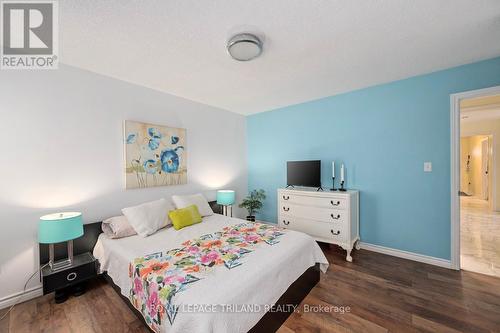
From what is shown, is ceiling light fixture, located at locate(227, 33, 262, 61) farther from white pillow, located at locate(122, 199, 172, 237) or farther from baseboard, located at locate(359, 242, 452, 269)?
baseboard, located at locate(359, 242, 452, 269)

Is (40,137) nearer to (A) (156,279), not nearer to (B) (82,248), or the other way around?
(B) (82,248)

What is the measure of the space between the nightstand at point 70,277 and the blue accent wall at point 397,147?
332cm

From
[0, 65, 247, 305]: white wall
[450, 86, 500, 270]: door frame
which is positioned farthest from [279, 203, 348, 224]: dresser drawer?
[0, 65, 247, 305]: white wall

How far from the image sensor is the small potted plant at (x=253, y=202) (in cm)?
392

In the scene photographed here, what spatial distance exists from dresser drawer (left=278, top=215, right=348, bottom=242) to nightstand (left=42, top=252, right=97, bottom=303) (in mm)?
2561

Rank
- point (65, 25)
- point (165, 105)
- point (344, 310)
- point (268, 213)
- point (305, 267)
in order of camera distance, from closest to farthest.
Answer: point (65, 25) → point (344, 310) → point (305, 267) → point (165, 105) → point (268, 213)

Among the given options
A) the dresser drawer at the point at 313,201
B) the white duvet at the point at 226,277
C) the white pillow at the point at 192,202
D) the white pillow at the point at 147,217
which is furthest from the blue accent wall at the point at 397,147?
the white pillow at the point at 147,217

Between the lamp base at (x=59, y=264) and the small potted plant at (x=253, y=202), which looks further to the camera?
the small potted plant at (x=253, y=202)

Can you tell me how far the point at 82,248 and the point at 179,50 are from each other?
2.40 m

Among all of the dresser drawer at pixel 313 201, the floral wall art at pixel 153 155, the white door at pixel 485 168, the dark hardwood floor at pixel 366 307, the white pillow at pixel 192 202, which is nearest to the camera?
the dark hardwood floor at pixel 366 307

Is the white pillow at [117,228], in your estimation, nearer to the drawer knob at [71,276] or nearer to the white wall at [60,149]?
the white wall at [60,149]

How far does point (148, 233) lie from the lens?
2.28 meters

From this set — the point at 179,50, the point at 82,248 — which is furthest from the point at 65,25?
the point at 82,248

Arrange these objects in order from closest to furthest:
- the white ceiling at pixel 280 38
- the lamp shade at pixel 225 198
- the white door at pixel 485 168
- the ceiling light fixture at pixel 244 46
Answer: the white ceiling at pixel 280 38
the ceiling light fixture at pixel 244 46
the lamp shade at pixel 225 198
the white door at pixel 485 168
